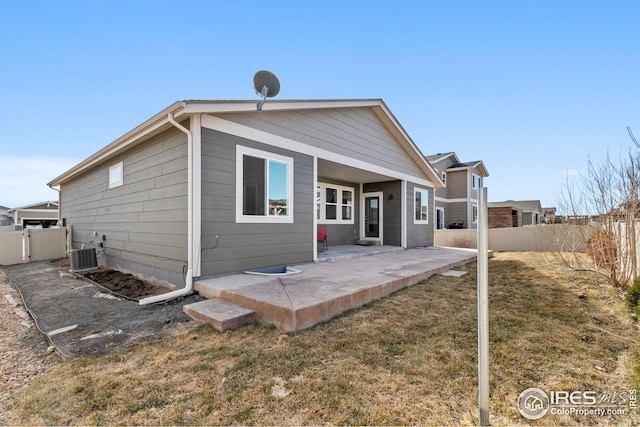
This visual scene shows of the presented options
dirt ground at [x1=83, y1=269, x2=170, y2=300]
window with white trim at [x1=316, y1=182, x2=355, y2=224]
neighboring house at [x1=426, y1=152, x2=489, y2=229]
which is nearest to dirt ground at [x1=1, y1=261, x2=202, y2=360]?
dirt ground at [x1=83, y1=269, x2=170, y2=300]

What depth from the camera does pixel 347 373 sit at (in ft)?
7.53

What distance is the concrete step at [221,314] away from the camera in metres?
3.31

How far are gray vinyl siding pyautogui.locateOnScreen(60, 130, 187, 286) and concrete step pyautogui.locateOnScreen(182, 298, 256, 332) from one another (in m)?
1.45

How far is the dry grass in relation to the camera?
5.98ft

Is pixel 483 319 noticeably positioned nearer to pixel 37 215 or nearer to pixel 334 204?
pixel 334 204

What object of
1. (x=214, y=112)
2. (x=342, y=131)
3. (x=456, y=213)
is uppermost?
(x=342, y=131)

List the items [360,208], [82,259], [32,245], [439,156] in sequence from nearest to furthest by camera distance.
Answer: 1. [82,259]
2. [32,245]
3. [360,208]
4. [439,156]

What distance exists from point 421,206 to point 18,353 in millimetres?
11799

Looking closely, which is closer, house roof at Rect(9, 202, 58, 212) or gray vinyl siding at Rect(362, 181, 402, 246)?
gray vinyl siding at Rect(362, 181, 402, 246)

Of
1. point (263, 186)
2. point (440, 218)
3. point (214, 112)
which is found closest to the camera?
point (214, 112)

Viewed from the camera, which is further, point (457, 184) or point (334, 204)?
point (457, 184)

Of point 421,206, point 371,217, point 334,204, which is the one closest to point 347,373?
point 334,204

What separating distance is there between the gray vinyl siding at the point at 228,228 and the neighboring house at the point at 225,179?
18 millimetres

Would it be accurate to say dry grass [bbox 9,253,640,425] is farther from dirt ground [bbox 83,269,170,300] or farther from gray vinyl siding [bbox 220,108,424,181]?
gray vinyl siding [bbox 220,108,424,181]
